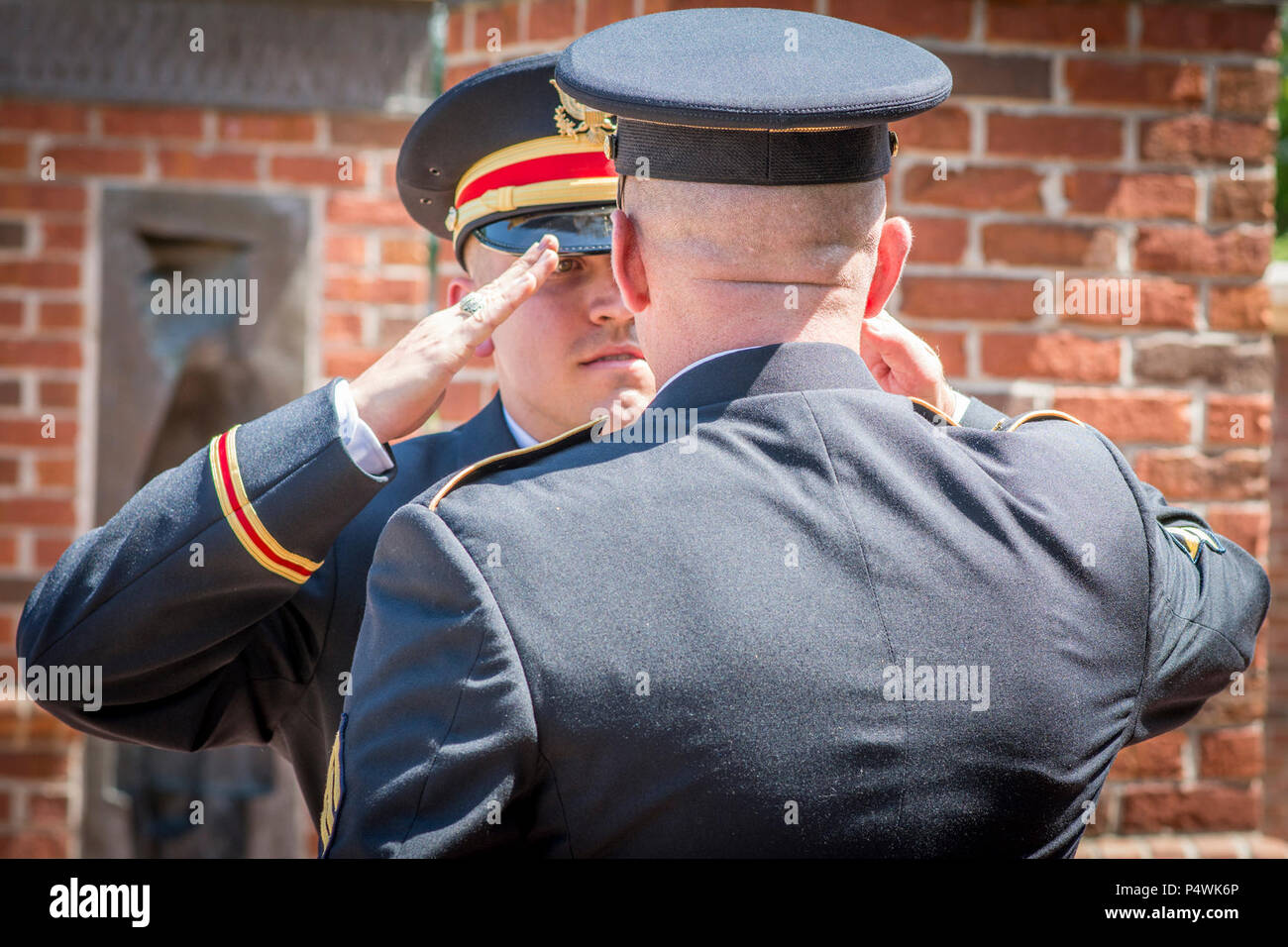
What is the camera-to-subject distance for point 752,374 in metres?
1.37

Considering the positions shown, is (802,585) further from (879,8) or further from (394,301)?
(394,301)

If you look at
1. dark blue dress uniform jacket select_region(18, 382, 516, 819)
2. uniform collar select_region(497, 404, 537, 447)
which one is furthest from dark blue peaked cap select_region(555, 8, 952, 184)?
uniform collar select_region(497, 404, 537, 447)

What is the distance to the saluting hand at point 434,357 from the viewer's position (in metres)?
1.70

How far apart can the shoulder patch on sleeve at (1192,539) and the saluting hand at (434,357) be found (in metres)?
0.90

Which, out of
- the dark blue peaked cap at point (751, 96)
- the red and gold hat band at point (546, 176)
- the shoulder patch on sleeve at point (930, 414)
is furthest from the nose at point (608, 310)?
the shoulder patch on sleeve at point (930, 414)

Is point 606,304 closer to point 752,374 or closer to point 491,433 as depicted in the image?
point 491,433

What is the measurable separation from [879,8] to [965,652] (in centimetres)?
178

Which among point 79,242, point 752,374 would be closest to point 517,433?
point 752,374

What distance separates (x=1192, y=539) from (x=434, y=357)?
105 centimetres

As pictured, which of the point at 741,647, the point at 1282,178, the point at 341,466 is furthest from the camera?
the point at 1282,178

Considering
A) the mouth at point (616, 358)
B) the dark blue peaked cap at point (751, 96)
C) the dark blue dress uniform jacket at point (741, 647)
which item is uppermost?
the dark blue peaked cap at point (751, 96)

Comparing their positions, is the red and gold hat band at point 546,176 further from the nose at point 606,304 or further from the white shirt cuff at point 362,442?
the white shirt cuff at point 362,442
